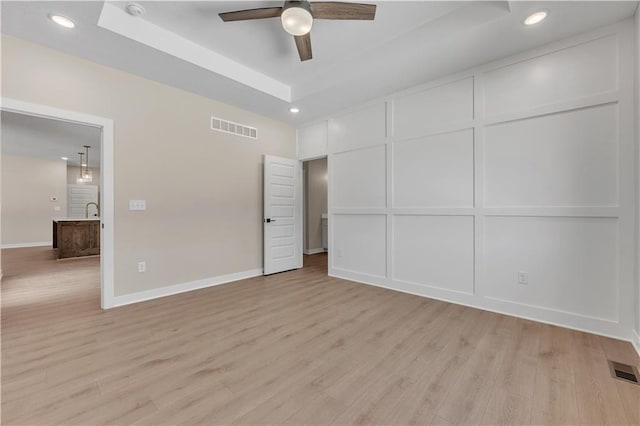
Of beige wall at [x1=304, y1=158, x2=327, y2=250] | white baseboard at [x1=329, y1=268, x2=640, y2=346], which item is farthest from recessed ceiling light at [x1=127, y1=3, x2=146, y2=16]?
beige wall at [x1=304, y1=158, x2=327, y2=250]

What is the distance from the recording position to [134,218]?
3.29 metres

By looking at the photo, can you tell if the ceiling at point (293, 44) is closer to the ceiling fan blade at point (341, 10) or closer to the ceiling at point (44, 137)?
the ceiling fan blade at point (341, 10)

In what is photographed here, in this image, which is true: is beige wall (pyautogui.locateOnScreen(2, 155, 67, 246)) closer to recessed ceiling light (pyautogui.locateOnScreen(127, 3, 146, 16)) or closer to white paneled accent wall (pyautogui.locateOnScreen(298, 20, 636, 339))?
recessed ceiling light (pyautogui.locateOnScreen(127, 3, 146, 16))

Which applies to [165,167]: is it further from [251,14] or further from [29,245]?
[29,245]

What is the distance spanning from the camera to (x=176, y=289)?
3.62 m

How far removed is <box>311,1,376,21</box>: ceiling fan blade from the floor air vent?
10.4 ft

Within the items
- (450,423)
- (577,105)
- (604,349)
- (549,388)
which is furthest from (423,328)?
(577,105)

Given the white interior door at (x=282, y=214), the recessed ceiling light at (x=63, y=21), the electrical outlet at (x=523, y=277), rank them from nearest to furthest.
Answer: the recessed ceiling light at (x=63, y=21) < the electrical outlet at (x=523, y=277) < the white interior door at (x=282, y=214)

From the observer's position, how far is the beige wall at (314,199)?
682cm

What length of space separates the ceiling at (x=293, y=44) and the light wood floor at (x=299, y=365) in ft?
9.01

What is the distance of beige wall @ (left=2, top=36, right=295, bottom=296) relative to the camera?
2.80 meters

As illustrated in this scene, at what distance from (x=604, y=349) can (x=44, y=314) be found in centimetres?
528

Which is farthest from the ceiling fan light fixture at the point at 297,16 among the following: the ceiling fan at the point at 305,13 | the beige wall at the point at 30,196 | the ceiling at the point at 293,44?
the beige wall at the point at 30,196

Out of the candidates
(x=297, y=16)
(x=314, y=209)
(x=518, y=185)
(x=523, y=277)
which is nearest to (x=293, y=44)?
(x=297, y=16)
